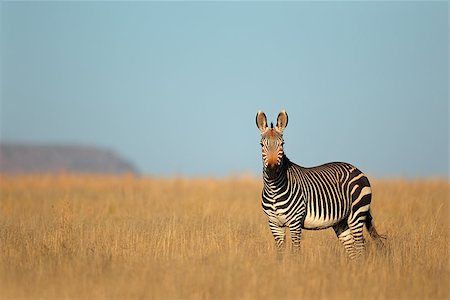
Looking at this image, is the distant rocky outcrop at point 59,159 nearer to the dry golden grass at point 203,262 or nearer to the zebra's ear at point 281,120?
the dry golden grass at point 203,262

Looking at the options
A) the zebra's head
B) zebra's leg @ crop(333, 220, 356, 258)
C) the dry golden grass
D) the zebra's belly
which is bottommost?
the dry golden grass

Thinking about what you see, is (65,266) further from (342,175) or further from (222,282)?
(342,175)

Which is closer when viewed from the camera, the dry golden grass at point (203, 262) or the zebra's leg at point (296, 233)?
the dry golden grass at point (203, 262)

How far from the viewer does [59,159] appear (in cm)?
7994

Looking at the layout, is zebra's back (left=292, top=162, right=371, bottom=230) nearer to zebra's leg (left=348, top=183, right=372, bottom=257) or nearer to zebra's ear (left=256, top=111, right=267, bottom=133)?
zebra's leg (left=348, top=183, right=372, bottom=257)

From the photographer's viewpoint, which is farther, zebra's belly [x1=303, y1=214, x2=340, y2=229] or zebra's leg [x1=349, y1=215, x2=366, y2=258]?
zebra's leg [x1=349, y1=215, x2=366, y2=258]

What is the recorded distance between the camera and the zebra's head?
31.4 ft

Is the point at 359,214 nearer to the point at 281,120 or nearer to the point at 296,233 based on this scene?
the point at 296,233

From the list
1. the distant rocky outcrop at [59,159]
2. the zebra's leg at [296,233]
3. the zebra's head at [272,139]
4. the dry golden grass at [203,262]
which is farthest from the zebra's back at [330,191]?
the distant rocky outcrop at [59,159]

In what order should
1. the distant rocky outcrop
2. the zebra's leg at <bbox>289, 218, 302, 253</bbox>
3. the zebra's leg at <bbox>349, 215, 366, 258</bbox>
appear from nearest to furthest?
1. the zebra's leg at <bbox>289, 218, 302, 253</bbox>
2. the zebra's leg at <bbox>349, 215, 366, 258</bbox>
3. the distant rocky outcrop

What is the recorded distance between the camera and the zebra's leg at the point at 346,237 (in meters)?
10.8

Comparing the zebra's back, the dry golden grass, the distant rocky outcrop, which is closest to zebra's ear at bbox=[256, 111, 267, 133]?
the zebra's back

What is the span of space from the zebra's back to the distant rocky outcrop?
6610 cm

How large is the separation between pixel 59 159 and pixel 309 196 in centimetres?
7313
